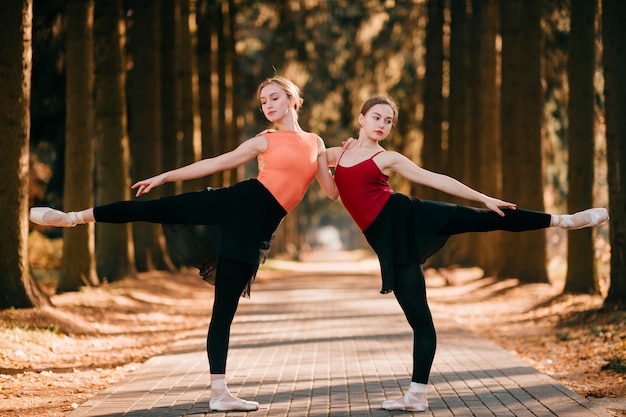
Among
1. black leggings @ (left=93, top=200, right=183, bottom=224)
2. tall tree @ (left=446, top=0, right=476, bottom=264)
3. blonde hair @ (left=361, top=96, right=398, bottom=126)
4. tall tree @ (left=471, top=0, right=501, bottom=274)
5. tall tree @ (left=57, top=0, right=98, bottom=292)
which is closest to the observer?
black leggings @ (left=93, top=200, right=183, bottom=224)

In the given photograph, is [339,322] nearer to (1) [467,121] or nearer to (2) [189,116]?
(2) [189,116]

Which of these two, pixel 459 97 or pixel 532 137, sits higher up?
pixel 459 97

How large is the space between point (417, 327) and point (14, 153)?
674 centimetres

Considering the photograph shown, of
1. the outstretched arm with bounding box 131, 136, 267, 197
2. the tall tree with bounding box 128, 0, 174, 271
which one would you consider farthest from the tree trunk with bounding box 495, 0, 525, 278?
the outstretched arm with bounding box 131, 136, 267, 197

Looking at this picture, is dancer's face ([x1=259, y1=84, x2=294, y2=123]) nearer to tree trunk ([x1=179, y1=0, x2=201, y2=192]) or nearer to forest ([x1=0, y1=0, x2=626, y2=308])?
forest ([x1=0, y1=0, x2=626, y2=308])

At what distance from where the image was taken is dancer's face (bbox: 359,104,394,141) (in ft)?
22.8

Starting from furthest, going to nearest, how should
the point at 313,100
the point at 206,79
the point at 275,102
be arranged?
1. the point at 313,100
2. the point at 206,79
3. the point at 275,102

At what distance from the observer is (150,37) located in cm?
2144

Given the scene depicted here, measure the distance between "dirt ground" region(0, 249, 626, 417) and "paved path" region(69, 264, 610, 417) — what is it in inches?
17.2

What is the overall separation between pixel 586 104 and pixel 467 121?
1340 cm

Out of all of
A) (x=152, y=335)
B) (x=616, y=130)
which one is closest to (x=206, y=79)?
(x=152, y=335)

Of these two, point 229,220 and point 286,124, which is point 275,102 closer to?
point 286,124

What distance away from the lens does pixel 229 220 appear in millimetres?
6805

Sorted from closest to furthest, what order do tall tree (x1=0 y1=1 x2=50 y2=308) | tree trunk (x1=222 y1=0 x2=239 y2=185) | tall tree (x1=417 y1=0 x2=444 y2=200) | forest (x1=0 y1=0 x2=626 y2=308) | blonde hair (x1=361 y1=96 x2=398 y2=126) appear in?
blonde hair (x1=361 y1=96 x2=398 y2=126) → tall tree (x1=0 y1=1 x2=50 y2=308) → forest (x1=0 y1=0 x2=626 y2=308) → tall tree (x1=417 y1=0 x2=444 y2=200) → tree trunk (x1=222 y1=0 x2=239 y2=185)
